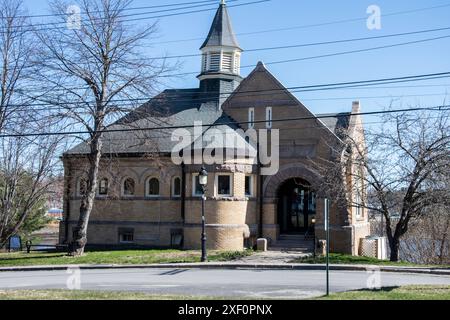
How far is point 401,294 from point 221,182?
1499 cm

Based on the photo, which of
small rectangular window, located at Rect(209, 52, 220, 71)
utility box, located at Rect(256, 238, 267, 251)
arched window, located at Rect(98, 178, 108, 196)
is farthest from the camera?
small rectangular window, located at Rect(209, 52, 220, 71)

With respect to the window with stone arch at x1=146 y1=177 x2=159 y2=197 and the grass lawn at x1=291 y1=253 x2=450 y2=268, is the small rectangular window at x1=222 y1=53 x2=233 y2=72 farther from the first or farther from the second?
the grass lawn at x1=291 y1=253 x2=450 y2=268

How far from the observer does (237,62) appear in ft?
110

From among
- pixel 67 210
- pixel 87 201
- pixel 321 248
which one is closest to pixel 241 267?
pixel 321 248

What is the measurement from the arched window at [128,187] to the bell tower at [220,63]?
23.1ft

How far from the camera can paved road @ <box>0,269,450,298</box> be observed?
48.5 ft

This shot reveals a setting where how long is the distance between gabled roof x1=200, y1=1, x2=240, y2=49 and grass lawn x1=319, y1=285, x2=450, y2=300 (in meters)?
21.8

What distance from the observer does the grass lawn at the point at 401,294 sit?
40.4 ft

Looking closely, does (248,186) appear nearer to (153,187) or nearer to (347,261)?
(153,187)

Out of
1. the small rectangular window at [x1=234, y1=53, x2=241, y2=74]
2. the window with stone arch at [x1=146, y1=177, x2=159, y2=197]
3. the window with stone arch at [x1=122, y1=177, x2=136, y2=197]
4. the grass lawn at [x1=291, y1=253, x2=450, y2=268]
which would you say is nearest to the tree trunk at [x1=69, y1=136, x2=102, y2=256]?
the window with stone arch at [x1=122, y1=177, x2=136, y2=197]

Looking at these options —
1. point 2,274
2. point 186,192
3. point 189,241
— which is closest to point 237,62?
point 186,192

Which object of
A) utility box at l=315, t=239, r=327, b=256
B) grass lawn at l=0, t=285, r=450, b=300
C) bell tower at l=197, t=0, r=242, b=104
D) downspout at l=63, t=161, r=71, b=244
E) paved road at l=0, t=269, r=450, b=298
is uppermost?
bell tower at l=197, t=0, r=242, b=104

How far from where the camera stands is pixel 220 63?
32.8 m

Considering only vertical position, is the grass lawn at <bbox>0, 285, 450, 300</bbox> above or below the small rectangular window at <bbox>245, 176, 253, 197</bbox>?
below
